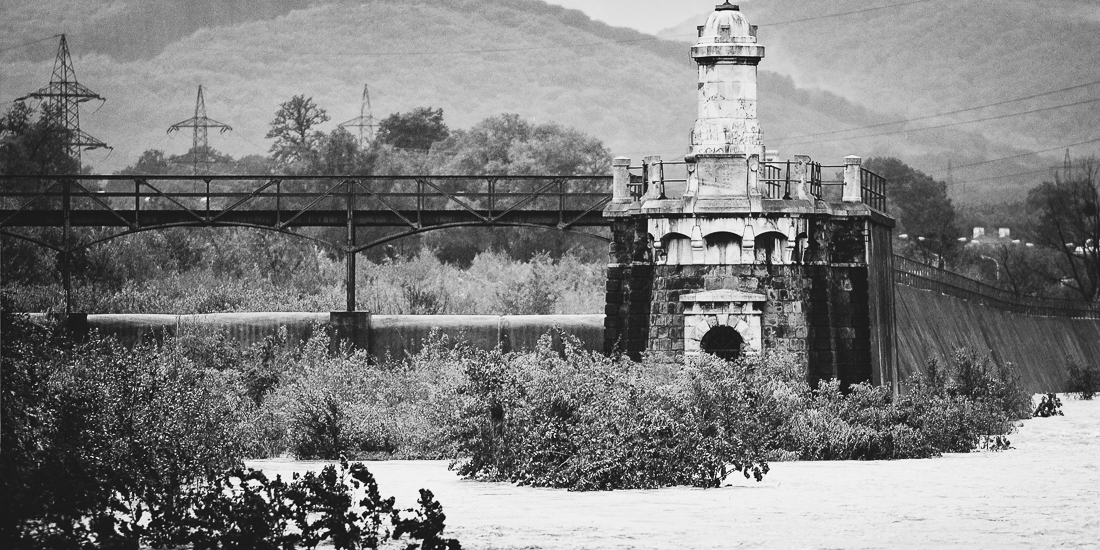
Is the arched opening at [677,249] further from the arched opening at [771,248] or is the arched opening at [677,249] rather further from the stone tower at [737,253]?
the arched opening at [771,248]

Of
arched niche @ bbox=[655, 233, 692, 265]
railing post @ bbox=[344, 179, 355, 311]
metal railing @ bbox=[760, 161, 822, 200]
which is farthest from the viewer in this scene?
railing post @ bbox=[344, 179, 355, 311]

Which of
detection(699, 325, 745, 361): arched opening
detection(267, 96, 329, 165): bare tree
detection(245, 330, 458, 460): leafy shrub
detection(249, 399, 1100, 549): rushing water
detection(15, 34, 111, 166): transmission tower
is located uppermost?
detection(267, 96, 329, 165): bare tree

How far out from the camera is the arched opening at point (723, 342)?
37.3 metres

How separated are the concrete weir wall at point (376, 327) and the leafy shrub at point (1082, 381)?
101 feet

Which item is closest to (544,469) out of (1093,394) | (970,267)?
(1093,394)

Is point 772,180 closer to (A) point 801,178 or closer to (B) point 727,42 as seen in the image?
(A) point 801,178

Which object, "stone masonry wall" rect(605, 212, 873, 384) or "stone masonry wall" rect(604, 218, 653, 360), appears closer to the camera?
"stone masonry wall" rect(605, 212, 873, 384)

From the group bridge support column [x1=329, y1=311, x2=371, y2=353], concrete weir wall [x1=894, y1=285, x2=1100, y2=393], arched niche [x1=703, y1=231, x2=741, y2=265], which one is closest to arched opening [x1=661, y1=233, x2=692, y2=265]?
arched niche [x1=703, y1=231, x2=741, y2=265]

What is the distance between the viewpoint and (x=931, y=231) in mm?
128875

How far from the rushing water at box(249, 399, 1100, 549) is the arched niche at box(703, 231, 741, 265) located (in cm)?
683

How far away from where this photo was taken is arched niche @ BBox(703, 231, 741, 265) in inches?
1476

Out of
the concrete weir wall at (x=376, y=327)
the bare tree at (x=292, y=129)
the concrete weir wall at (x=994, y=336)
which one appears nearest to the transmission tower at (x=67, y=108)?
the bare tree at (x=292, y=129)

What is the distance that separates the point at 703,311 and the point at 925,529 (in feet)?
52.6

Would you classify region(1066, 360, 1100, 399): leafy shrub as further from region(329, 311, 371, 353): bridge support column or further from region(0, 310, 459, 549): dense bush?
region(0, 310, 459, 549): dense bush
